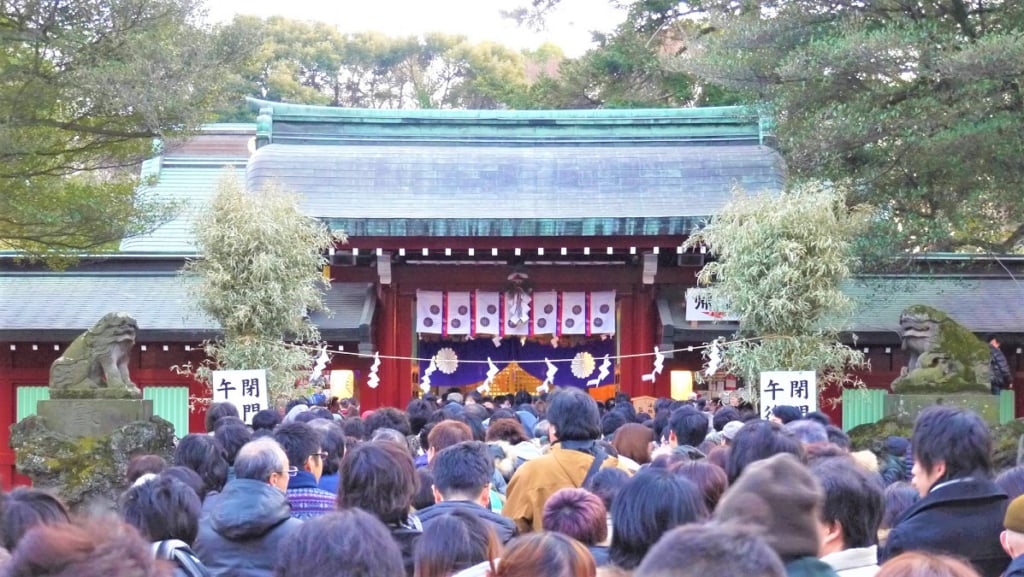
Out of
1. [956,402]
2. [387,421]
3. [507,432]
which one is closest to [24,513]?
[507,432]

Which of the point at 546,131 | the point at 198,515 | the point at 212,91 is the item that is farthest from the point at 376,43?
the point at 198,515

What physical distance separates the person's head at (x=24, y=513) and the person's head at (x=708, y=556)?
9.35ft

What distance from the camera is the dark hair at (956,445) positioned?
16.8 feet

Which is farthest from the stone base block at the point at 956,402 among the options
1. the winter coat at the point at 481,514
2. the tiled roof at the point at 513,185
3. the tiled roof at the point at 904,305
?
the winter coat at the point at 481,514

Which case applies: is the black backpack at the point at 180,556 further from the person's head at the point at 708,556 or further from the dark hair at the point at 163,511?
the person's head at the point at 708,556

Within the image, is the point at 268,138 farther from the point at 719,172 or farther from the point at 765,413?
the point at 765,413

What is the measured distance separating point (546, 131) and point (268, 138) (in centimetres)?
493

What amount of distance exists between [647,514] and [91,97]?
11.9 metres

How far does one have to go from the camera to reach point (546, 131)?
72.8 feet

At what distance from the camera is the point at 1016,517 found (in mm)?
4602

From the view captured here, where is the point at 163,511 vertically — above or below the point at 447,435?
below

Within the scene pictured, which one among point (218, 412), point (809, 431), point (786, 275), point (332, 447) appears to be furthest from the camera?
point (786, 275)

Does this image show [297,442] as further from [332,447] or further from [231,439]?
[231,439]

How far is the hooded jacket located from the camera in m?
5.19
